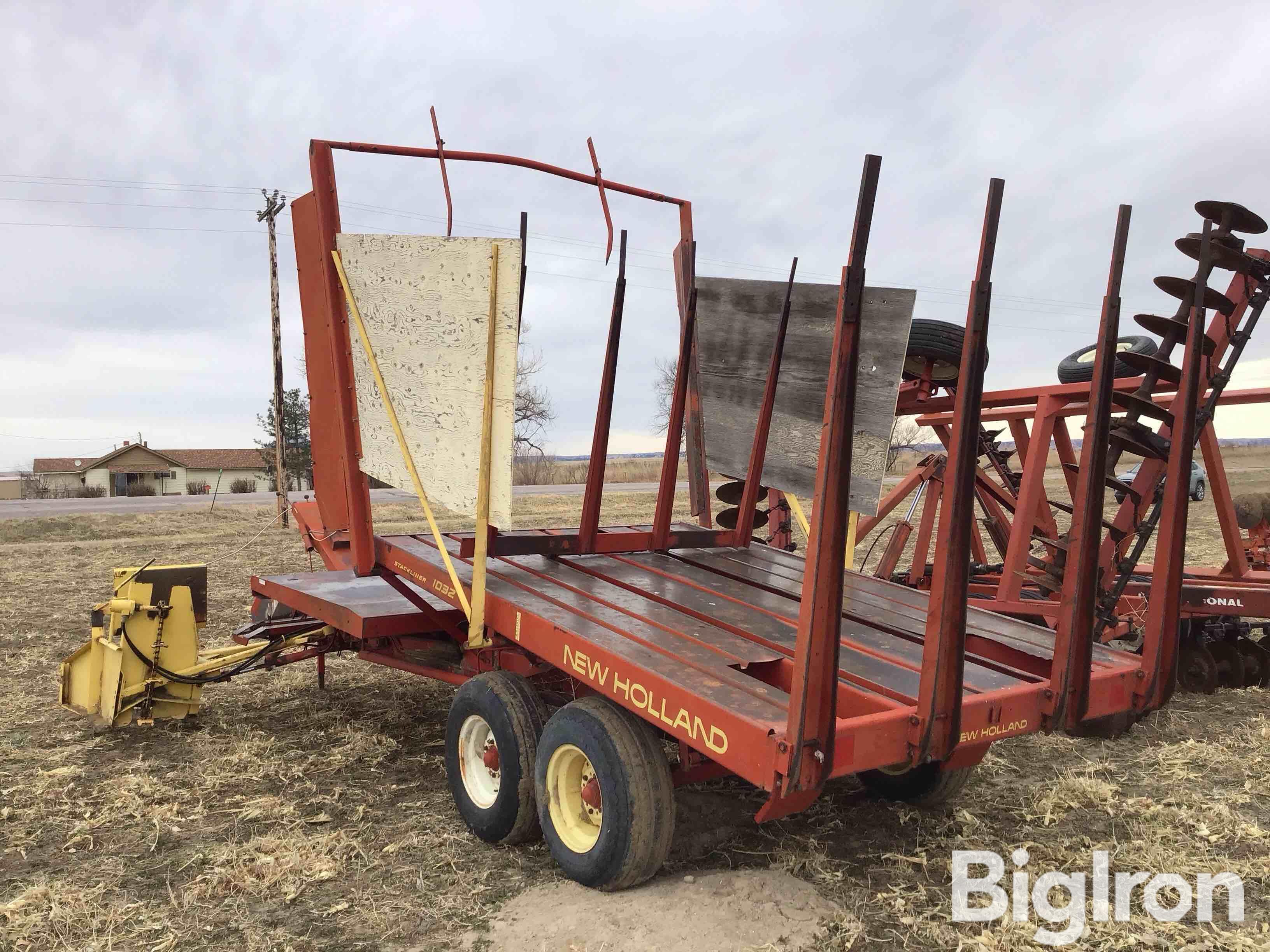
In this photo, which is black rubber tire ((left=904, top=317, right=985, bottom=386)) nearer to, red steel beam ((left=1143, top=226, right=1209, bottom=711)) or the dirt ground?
the dirt ground

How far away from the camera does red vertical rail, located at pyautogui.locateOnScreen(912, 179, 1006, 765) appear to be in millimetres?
2539

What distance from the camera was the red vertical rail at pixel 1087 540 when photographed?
285 cm

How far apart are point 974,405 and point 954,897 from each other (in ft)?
6.01

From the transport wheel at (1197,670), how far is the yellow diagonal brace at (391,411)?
16.6ft

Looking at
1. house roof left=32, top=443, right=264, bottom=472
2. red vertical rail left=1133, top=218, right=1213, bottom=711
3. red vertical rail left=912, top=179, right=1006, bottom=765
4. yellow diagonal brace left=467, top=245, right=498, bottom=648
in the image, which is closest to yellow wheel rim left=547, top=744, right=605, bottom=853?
yellow diagonal brace left=467, top=245, right=498, bottom=648

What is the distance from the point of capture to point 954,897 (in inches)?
127

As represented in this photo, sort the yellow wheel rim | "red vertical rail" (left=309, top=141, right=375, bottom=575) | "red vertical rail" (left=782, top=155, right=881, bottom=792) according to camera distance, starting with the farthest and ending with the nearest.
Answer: "red vertical rail" (left=309, top=141, right=375, bottom=575) → the yellow wheel rim → "red vertical rail" (left=782, top=155, right=881, bottom=792)

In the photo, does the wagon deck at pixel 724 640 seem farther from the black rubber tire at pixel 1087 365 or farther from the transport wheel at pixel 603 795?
the black rubber tire at pixel 1087 365

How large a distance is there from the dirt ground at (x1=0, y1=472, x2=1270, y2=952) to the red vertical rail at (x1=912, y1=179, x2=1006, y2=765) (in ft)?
2.50

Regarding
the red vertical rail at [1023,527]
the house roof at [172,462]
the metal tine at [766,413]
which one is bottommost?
the house roof at [172,462]

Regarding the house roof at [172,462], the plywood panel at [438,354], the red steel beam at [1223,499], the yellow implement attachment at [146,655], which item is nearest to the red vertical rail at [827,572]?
the plywood panel at [438,354]

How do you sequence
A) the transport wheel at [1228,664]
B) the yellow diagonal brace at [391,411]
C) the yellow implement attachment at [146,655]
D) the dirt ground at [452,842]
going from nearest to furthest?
the dirt ground at [452,842], the yellow diagonal brace at [391,411], the yellow implement attachment at [146,655], the transport wheel at [1228,664]

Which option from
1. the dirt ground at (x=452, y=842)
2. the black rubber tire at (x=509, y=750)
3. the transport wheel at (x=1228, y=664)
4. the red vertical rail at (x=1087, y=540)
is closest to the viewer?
the red vertical rail at (x=1087, y=540)

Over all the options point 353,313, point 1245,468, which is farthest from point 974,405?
point 1245,468
